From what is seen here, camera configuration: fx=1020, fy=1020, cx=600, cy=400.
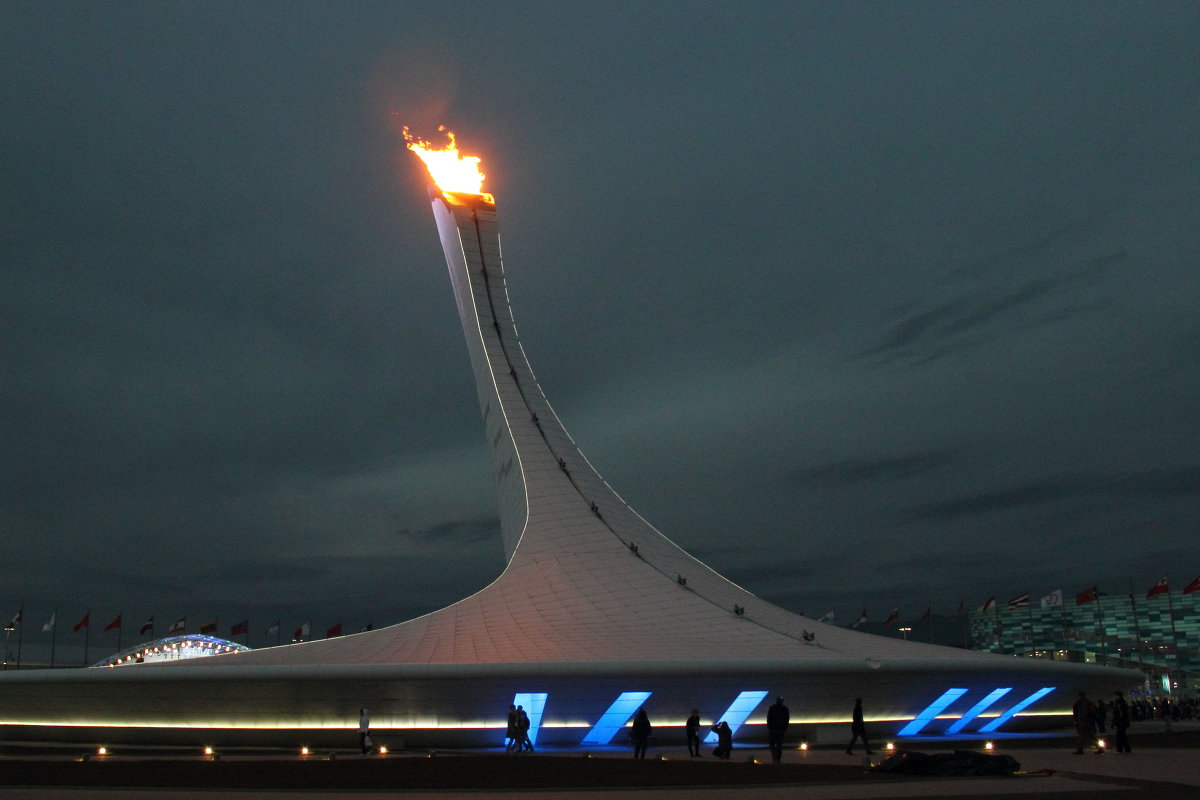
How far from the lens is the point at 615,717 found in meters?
13.8

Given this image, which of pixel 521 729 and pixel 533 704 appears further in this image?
pixel 533 704

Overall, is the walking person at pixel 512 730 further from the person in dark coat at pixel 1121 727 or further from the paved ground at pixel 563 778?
→ the person in dark coat at pixel 1121 727

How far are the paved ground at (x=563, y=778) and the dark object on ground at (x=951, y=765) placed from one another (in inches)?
9.9

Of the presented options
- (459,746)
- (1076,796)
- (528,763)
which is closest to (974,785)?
(1076,796)

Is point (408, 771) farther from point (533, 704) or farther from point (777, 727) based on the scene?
point (533, 704)

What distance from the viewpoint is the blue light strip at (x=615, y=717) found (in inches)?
526

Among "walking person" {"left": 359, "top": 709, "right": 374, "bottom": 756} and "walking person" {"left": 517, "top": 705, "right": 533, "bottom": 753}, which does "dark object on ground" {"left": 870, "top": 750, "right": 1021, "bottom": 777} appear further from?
"walking person" {"left": 359, "top": 709, "right": 374, "bottom": 756}

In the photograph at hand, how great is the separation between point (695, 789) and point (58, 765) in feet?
20.7

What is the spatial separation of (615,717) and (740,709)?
5.62 feet

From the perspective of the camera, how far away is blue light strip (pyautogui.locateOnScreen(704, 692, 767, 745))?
13687mm

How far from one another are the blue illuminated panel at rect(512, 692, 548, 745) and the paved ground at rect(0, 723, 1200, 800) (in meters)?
1.82

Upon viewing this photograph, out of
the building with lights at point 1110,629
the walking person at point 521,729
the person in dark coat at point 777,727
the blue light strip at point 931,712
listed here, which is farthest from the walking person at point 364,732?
the building with lights at point 1110,629

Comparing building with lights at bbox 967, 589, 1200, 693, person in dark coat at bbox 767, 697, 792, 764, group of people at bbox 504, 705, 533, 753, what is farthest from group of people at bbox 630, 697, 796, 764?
building with lights at bbox 967, 589, 1200, 693

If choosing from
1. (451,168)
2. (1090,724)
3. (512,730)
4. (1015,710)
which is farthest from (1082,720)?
(451,168)
